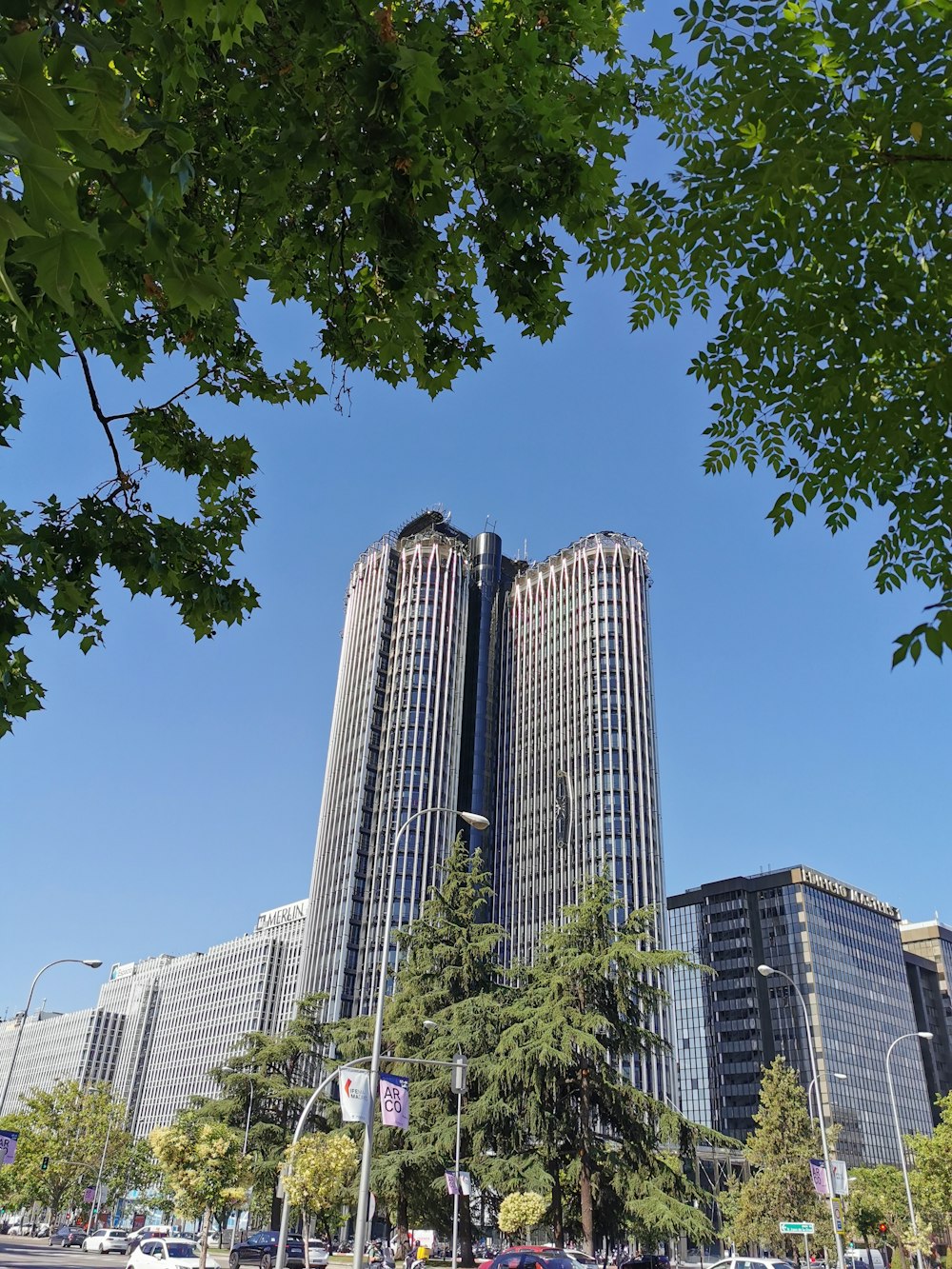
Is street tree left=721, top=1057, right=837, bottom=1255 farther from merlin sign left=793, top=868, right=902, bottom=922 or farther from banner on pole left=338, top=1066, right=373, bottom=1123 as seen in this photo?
merlin sign left=793, top=868, right=902, bottom=922

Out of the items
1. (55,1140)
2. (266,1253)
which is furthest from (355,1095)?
(55,1140)

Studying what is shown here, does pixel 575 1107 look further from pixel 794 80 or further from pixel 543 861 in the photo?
pixel 543 861

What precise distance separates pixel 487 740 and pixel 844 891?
59194 millimetres

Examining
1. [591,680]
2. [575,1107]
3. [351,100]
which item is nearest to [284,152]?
[351,100]

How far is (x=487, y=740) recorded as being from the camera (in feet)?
383

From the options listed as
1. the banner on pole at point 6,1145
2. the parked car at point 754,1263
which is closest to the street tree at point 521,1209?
the parked car at point 754,1263

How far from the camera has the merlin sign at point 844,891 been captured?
127 metres

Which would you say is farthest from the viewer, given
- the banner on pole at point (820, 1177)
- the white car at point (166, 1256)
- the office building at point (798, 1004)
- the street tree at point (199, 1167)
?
the office building at point (798, 1004)

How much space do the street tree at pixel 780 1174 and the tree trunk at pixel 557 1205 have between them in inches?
905

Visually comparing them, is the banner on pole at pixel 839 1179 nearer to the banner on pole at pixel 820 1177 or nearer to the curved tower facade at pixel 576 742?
the banner on pole at pixel 820 1177

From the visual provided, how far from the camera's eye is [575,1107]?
111ft

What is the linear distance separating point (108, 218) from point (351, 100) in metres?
2.10

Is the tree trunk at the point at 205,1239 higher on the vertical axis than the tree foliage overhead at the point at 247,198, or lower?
lower

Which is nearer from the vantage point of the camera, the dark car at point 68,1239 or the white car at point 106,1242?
the white car at point 106,1242
